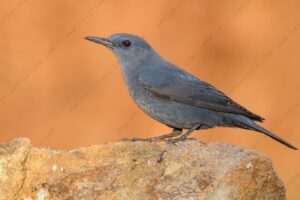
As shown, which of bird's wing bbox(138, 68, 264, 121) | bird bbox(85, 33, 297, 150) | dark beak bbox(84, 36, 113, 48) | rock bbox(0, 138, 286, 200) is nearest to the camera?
rock bbox(0, 138, 286, 200)

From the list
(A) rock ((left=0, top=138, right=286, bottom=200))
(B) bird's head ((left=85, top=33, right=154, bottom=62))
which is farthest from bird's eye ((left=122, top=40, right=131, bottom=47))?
(A) rock ((left=0, top=138, right=286, bottom=200))

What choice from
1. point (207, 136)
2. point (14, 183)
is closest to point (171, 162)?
point (14, 183)

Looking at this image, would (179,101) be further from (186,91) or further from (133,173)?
(133,173)

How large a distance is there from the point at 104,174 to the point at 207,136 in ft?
32.3

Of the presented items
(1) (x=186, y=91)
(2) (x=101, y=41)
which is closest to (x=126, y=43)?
(2) (x=101, y=41)

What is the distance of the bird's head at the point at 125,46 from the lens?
1027 cm

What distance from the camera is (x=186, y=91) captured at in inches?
390

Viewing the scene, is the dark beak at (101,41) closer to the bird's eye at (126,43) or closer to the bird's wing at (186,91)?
the bird's eye at (126,43)

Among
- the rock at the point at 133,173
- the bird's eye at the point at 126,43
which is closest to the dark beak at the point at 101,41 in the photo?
the bird's eye at the point at 126,43

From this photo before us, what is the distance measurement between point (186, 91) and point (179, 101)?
7.6 inches

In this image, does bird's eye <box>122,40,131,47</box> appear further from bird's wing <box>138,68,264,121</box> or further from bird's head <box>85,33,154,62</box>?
bird's wing <box>138,68,264,121</box>

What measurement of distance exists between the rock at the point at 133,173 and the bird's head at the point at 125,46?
2.21m

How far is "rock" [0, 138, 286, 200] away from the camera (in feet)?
25.7

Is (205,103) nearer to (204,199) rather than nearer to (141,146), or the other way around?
(141,146)
